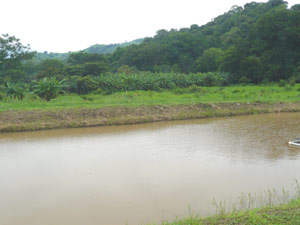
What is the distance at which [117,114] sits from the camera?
10953 mm

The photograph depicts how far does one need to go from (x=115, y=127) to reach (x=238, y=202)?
21.5 ft

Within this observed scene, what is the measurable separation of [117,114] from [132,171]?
5.46 meters

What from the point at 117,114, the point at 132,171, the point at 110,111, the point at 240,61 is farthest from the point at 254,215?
the point at 240,61

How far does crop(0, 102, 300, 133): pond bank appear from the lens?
9.81 m

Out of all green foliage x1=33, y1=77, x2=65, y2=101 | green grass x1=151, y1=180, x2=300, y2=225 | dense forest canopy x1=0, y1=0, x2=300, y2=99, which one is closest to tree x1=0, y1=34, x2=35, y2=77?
dense forest canopy x1=0, y1=0, x2=300, y2=99

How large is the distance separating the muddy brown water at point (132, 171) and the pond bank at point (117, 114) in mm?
622

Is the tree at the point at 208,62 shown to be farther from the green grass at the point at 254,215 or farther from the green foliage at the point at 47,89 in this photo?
the green grass at the point at 254,215

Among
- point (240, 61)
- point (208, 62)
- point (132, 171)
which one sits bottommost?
point (132, 171)

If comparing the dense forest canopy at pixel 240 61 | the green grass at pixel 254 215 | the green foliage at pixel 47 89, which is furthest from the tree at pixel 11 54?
the green grass at pixel 254 215

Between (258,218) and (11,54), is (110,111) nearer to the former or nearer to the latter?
(258,218)

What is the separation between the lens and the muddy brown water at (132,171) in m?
4.08

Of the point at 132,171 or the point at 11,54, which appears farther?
Result: the point at 11,54

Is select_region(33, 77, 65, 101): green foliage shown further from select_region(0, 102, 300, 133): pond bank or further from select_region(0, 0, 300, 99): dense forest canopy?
select_region(0, 0, 300, 99): dense forest canopy

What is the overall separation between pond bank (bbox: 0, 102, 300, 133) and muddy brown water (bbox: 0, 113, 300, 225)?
622mm
